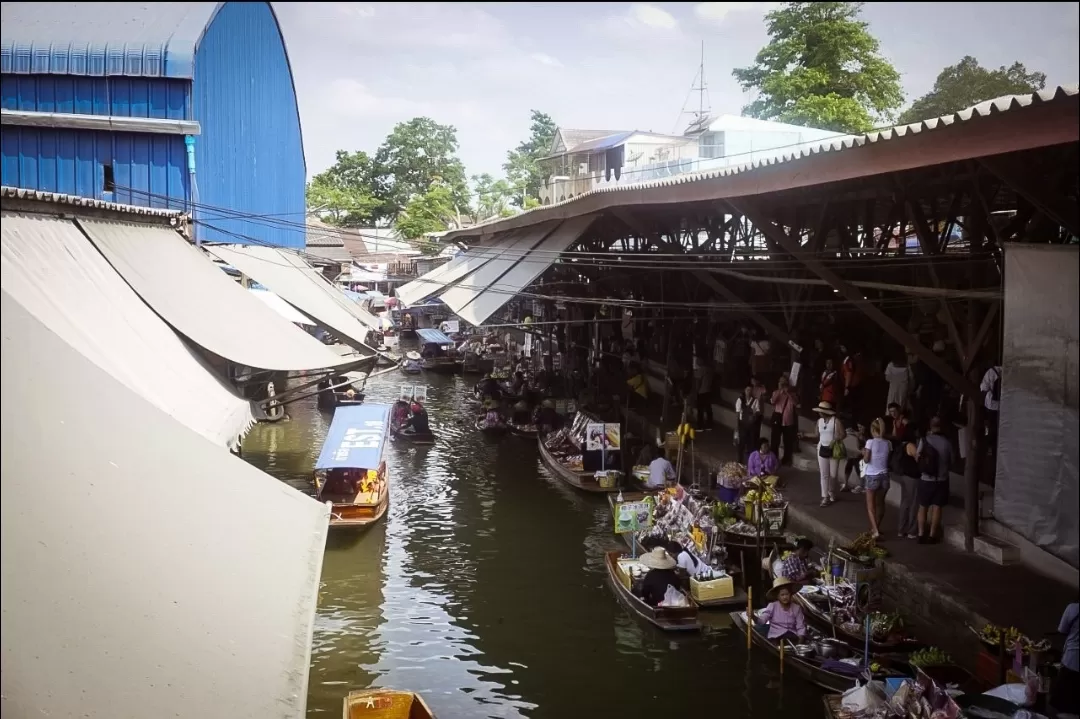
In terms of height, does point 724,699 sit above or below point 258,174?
below

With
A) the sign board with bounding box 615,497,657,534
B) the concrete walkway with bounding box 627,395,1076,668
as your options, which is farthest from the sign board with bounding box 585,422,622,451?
the concrete walkway with bounding box 627,395,1076,668

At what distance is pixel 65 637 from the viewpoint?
135 inches

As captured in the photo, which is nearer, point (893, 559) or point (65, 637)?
point (65, 637)

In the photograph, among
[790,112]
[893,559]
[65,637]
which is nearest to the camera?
[65,637]

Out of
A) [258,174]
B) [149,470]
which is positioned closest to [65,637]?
[149,470]

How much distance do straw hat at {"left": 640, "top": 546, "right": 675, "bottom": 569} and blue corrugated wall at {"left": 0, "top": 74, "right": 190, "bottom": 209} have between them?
12.0 m

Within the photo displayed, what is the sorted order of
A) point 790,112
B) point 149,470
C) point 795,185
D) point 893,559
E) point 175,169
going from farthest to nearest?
point 790,112
point 175,169
point 893,559
point 795,185
point 149,470

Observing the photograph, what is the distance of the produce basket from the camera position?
1091 centimetres

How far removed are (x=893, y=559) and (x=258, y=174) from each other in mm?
17377

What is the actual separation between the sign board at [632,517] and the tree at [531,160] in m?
46.4

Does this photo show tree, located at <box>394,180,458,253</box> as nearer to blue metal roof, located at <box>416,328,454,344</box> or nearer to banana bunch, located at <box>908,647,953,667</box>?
blue metal roof, located at <box>416,328,454,344</box>

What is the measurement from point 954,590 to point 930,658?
3.92 feet

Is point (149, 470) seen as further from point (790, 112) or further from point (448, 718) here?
point (790, 112)

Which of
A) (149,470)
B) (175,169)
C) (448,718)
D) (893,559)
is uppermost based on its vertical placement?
(175,169)
